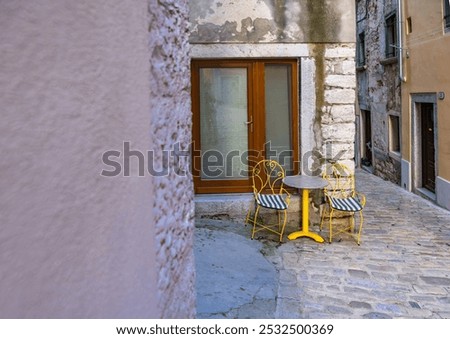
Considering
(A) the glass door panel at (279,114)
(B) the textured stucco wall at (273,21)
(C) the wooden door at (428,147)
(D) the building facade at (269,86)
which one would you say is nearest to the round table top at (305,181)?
(D) the building facade at (269,86)

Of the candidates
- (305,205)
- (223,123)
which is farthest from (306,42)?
(305,205)

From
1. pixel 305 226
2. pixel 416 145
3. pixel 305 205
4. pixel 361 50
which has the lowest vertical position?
pixel 305 226

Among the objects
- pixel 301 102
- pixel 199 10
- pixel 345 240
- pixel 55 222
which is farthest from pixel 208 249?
pixel 55 222

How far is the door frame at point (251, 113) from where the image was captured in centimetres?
590

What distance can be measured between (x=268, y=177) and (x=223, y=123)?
95 centimetres

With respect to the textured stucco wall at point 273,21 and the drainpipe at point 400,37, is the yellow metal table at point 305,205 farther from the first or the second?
the drainpipe at point 400,37

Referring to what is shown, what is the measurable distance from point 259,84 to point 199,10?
1213mm

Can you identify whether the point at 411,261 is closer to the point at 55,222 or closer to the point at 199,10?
the point at 199,10

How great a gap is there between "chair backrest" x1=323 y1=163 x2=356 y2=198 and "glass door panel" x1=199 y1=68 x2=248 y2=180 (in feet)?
3.61

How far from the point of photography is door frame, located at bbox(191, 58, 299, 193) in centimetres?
590

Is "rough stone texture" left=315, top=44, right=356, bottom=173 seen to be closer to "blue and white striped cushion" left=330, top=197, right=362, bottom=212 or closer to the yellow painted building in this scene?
"blue and white striped cushion" left=330, top=197, right=362, bottom=212

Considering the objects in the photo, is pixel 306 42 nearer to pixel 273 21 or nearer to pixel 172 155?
pixel 273 21

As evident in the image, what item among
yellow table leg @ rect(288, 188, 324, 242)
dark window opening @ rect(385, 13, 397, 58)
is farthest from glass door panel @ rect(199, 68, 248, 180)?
dark window opening @ rect(385, 13, 397, 58)

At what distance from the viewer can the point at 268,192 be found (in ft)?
20.0
